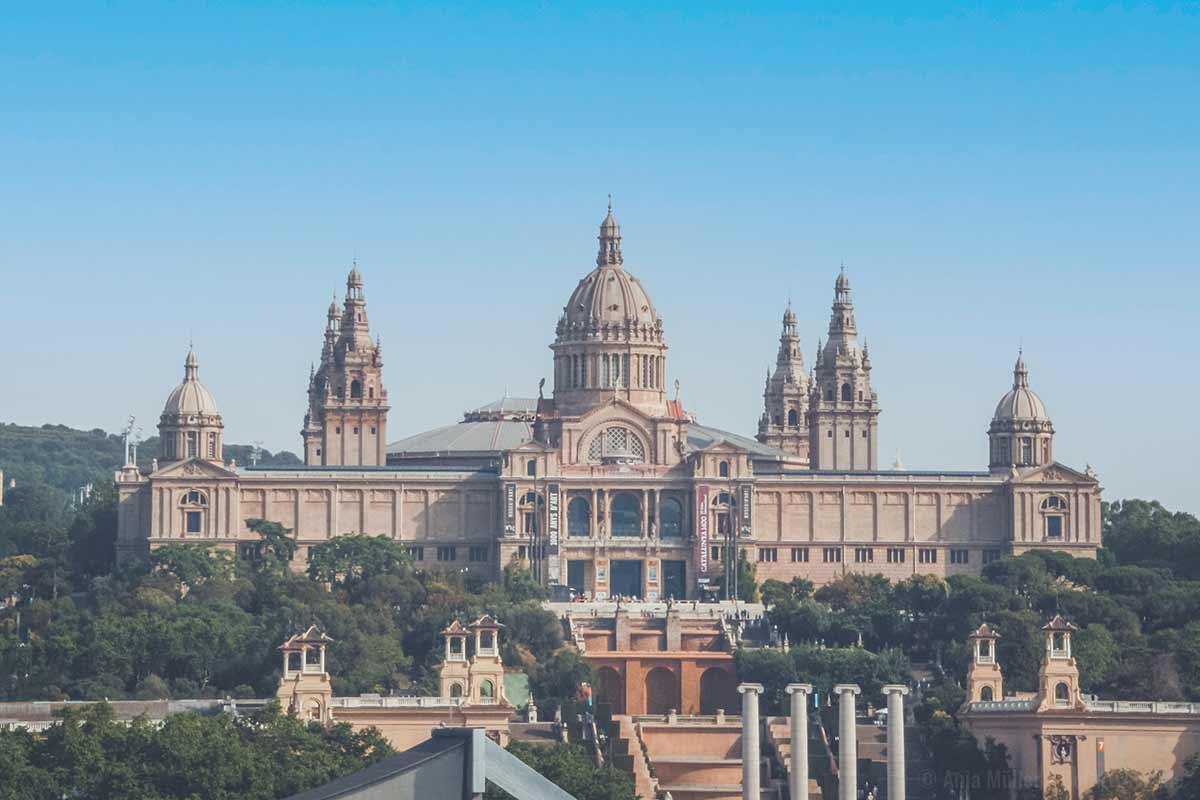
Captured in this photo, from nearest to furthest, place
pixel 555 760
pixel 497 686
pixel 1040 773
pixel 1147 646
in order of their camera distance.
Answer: pixel 555 760, pixel 1040 773, pixel 497 686, pixel 1147 646

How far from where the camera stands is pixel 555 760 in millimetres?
105750

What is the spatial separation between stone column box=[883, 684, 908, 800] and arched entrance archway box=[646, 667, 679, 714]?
38.3m

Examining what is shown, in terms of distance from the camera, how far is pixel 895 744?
106250 millimetres

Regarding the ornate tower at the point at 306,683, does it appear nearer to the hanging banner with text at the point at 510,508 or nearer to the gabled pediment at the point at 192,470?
the hanging banner with text at the point at 510,508

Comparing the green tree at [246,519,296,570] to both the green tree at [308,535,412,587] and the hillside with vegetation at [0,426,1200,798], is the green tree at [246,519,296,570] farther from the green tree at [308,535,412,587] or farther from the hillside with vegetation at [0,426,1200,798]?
the green tree at [308,535,412,587]

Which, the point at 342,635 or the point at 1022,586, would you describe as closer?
the point at 342,635

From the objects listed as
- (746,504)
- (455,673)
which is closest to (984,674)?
(455,673)

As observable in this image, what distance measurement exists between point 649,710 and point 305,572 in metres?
26.2

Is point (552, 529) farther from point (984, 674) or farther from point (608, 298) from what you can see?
point (984, 674)

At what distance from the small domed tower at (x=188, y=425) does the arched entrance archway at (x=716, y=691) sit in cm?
3509

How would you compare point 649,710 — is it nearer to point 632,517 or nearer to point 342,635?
point 342,635

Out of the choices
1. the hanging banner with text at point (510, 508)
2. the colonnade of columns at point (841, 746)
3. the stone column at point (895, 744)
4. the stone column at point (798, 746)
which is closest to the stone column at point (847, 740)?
the colonnade of columns at point (841, 746)

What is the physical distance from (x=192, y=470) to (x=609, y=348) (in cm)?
2272

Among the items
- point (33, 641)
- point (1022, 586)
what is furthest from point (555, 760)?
point (1022, 586)
